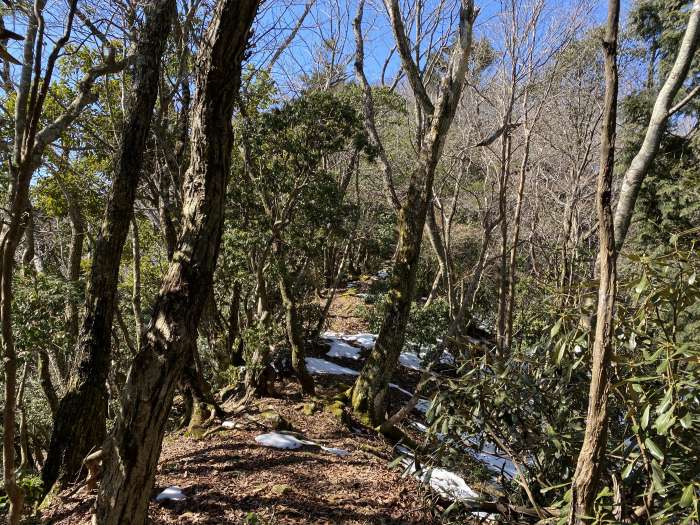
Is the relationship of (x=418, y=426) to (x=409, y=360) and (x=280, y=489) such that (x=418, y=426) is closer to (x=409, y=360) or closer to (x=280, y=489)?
(x=280, y=489)

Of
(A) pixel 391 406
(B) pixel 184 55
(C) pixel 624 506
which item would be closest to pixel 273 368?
(A) pixel 391 406

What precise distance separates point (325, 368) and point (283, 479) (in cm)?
510

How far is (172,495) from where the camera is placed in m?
4.02

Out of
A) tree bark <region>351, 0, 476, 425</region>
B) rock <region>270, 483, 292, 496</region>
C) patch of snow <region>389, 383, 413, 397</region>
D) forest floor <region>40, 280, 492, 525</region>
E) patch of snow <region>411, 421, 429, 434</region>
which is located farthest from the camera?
patch of snow <region>389, 383, 413, 397</region>

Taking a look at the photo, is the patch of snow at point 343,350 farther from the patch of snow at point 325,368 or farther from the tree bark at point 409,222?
the tree bark at point 409,222

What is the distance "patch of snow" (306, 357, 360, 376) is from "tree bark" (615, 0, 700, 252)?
23.5 feet

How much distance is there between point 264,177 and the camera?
25.6 ft

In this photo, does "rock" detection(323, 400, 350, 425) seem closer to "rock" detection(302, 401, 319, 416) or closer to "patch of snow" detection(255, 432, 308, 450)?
"rock" detection(302, 401, 319, 416)

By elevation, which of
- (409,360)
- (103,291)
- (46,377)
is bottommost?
(409,360)

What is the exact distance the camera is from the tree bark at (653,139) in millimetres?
2537

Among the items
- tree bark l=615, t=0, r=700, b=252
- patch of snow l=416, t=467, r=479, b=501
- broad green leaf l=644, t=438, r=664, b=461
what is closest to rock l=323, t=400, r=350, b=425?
patch of snow l=416, t=467, r=479, b=501

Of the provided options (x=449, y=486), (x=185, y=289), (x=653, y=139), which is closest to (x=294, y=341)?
(x=449, y=486)

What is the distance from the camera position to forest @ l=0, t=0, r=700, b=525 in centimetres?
193

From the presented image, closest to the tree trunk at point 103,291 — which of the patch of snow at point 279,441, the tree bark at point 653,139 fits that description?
the patch of snow at point 279,441
